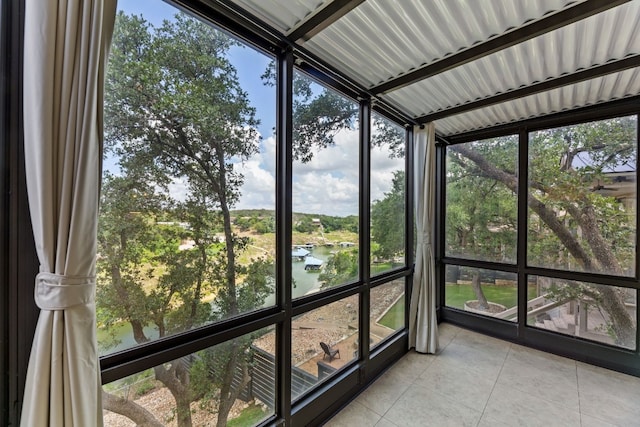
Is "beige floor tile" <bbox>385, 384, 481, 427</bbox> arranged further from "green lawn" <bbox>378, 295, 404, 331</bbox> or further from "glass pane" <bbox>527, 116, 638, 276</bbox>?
"glass pane" <bbox>527, 116, 638, 276</bbox>

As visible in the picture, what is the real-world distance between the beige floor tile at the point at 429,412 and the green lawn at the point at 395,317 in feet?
2.15

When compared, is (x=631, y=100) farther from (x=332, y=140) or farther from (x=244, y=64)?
(x=244, y=64)

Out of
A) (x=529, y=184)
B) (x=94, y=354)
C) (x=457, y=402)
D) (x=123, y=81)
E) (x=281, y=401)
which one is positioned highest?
(x=123, y=81)

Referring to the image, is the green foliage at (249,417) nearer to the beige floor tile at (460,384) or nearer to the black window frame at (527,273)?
the beige floor tile at (460,384)

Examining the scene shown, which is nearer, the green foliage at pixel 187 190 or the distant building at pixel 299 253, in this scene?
the green foliage at pixel 187 190

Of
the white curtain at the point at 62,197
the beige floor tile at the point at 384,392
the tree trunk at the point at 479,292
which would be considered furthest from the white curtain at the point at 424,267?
the white curtain at the point at 62,197

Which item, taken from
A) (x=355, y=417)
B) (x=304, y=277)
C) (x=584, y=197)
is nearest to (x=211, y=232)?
(x=304, y=277)

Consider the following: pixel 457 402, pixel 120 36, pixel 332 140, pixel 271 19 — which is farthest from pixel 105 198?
pixel 457 402

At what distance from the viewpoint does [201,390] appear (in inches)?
54.9

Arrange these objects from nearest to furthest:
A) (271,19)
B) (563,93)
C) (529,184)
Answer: (271,19), (563,93), (529,184)

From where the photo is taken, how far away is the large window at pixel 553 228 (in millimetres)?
2672

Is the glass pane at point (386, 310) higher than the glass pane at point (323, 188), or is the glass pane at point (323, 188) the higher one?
the glass pane at point (323, 188)

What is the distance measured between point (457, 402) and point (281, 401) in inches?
59.8

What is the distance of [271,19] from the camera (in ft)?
5.01
